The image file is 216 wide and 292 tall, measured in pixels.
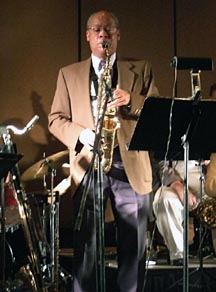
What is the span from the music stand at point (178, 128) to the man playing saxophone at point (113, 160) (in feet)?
1.57

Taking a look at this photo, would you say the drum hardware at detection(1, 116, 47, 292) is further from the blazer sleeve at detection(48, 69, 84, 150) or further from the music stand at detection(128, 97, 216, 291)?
the music stand at detection(128, 97, 216, 291)

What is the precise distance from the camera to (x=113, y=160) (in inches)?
141

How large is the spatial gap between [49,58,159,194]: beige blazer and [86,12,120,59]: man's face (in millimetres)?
116

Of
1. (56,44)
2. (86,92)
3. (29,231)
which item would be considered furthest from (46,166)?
(56,44)

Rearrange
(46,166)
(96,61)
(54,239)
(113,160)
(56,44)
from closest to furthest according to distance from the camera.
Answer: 1. (113,160)
2. (96,61)
3. (54,239)
4. (46,166)
5. (56,44)

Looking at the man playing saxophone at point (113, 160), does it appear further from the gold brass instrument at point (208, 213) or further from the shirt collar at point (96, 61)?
the gold brass instrument at point (208, 213)

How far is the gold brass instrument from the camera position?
4.66 m

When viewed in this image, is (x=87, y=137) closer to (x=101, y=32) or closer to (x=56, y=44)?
(x=101, y=32)

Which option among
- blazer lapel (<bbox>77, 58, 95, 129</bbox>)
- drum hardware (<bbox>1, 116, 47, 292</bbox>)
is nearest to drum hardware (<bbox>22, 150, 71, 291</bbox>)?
drum hardware (<bbox>1, 116, 47, 292</bbox>)

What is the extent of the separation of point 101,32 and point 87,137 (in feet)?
2.30

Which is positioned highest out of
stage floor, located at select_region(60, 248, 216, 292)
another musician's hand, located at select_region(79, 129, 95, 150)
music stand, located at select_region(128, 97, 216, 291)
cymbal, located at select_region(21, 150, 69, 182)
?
music stand, located at select_region(128, 97, 216, 291)

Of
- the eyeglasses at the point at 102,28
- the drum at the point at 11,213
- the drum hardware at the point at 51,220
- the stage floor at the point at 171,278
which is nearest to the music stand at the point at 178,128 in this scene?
the eyeglasses at the point at 102,28

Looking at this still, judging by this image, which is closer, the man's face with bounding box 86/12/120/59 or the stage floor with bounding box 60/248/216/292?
the man's face with bounding box 86/12/120/59

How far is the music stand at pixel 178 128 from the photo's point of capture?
9.40 ft
